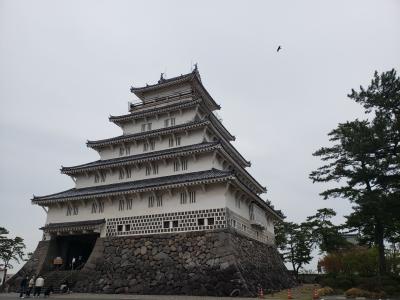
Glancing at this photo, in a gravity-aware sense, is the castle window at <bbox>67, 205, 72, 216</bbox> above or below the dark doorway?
above

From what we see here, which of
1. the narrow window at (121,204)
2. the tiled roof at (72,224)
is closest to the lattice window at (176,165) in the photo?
the narrow window at (121,204)

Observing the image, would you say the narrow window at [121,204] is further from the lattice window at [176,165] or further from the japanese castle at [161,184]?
the lattice window at [176,165]

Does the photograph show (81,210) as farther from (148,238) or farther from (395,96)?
(395,96)

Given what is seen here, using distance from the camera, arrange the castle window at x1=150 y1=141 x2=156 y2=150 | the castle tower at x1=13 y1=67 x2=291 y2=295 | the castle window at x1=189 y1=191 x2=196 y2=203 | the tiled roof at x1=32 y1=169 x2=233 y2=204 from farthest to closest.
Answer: the castle window at x1=150 y1=141 x2=156 y2=150
the castle window at x1=189 y1=191 x2=196 y2=203
the tiled roof at x1=32 y1=169 x2=233 y2=204
the castle tower at x1=13 y1=67 x2=291 y2=295

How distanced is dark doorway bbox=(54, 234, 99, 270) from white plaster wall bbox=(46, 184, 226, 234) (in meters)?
2.11

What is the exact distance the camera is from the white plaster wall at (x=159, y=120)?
33875 mm

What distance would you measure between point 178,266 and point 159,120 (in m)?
16.0

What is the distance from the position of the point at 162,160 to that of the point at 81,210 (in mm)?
8718

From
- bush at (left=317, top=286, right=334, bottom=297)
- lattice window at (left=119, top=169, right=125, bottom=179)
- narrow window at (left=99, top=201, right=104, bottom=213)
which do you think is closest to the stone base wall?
narrow window at (left=99, top=201, right=104, bottom=213)

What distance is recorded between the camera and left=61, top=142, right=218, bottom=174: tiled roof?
28.4m

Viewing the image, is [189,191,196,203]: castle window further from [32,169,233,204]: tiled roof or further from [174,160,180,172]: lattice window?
[174,160,180,172]: lattice window

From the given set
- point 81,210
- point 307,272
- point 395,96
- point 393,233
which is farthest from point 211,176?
point 307,272

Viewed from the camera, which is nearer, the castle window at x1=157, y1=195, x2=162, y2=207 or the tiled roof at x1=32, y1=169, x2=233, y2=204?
the tiled roof at x1=32, y1=169, x2=233, y2=204

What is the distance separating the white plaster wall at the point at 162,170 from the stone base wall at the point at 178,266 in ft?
19.1
